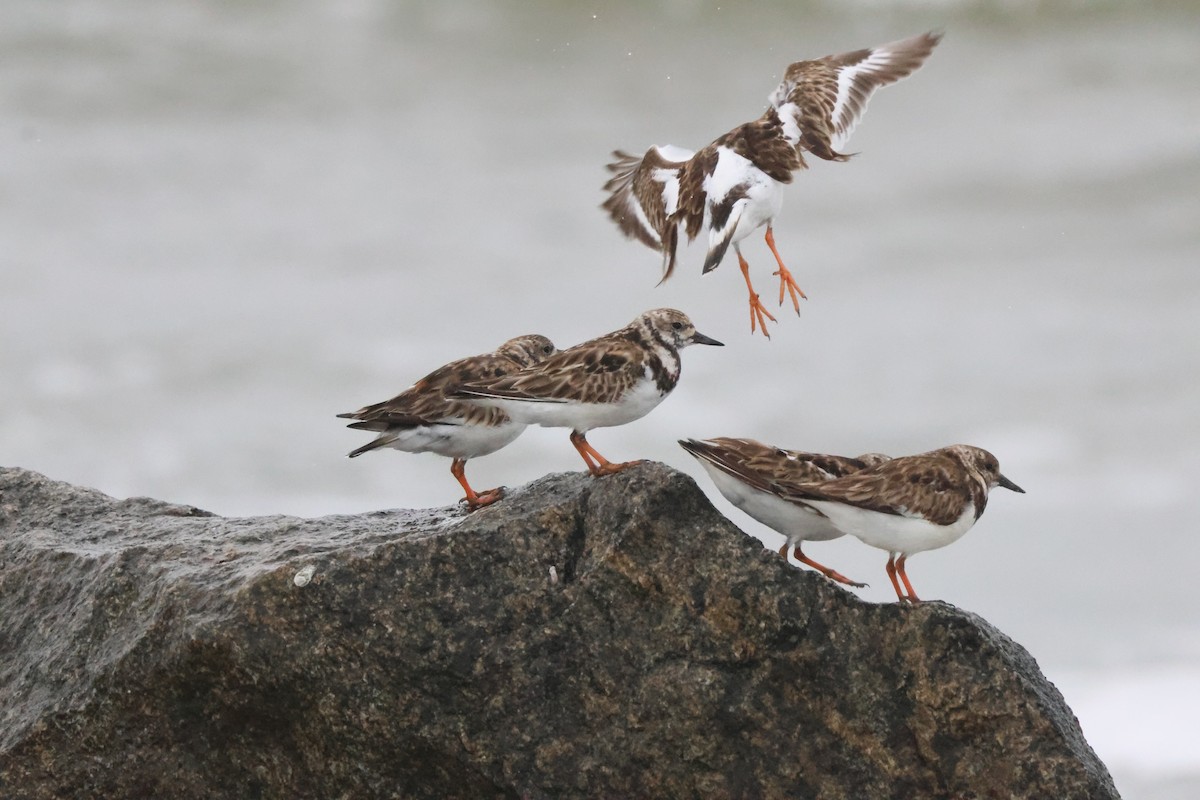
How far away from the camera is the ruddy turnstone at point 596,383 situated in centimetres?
528

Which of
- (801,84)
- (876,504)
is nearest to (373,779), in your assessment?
(876,504)

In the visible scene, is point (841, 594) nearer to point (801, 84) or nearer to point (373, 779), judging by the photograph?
point (373, 779)

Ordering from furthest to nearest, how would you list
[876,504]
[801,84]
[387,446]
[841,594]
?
1. [801,84]
2. [387,446]
3. [876,504]
4. [841,594]

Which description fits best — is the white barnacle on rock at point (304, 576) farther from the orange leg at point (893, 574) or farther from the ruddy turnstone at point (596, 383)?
the orange leg at point (893, 574)

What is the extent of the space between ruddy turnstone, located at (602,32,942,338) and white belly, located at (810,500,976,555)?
32.3 inches

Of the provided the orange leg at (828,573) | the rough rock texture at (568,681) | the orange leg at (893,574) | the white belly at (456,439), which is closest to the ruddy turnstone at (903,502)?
the orange leg at (893,574)

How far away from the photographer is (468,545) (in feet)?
16.0

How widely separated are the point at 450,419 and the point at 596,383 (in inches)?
30.8

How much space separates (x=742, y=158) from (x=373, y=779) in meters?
3.09

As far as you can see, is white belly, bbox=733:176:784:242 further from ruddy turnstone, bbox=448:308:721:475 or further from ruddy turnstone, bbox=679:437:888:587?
ruddy turnstone, bbox=679:437:888:587

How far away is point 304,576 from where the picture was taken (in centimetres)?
480

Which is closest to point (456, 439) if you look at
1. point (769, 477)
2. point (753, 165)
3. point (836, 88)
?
point (769, 477)

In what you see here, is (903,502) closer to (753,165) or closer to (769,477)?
(769,477)

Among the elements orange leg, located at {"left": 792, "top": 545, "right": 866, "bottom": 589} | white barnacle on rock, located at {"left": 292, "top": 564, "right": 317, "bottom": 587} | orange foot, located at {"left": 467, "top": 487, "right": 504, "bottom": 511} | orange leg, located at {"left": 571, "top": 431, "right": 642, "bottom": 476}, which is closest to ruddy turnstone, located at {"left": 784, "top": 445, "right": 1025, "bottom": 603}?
Result: orange leg, located at {"left": 792, "top": 545, "right": 866, "bottom": 589}
